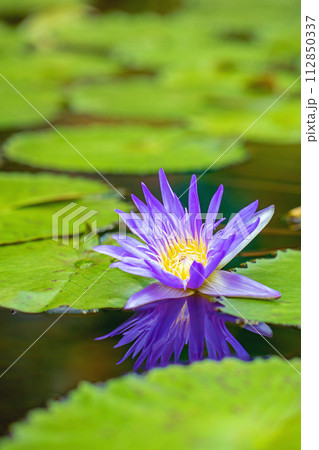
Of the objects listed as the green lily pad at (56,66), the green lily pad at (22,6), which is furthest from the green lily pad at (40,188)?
the green lily pad at (22,6)

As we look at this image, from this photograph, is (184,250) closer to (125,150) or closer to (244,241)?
(244,241)

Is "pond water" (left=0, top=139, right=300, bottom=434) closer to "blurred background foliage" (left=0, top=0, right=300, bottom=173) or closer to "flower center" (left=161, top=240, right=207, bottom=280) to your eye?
"flower center" (left=161, top=240, right=207, bottom=280)

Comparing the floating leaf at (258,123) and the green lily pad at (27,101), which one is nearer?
the floating leaf at (258,123)

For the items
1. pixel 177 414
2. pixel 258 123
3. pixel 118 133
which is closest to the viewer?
pixel 177 414

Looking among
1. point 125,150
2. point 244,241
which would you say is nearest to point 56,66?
point 125,150

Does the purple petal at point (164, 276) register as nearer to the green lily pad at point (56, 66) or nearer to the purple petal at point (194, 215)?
the purple petal at point (194, 215)

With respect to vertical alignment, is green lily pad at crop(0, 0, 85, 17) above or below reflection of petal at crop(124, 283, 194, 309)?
above

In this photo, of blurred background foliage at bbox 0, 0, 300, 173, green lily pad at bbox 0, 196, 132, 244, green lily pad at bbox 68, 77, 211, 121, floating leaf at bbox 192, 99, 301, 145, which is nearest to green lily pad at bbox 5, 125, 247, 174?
blurred background foliage at bbox 0, 0, 300, 173
